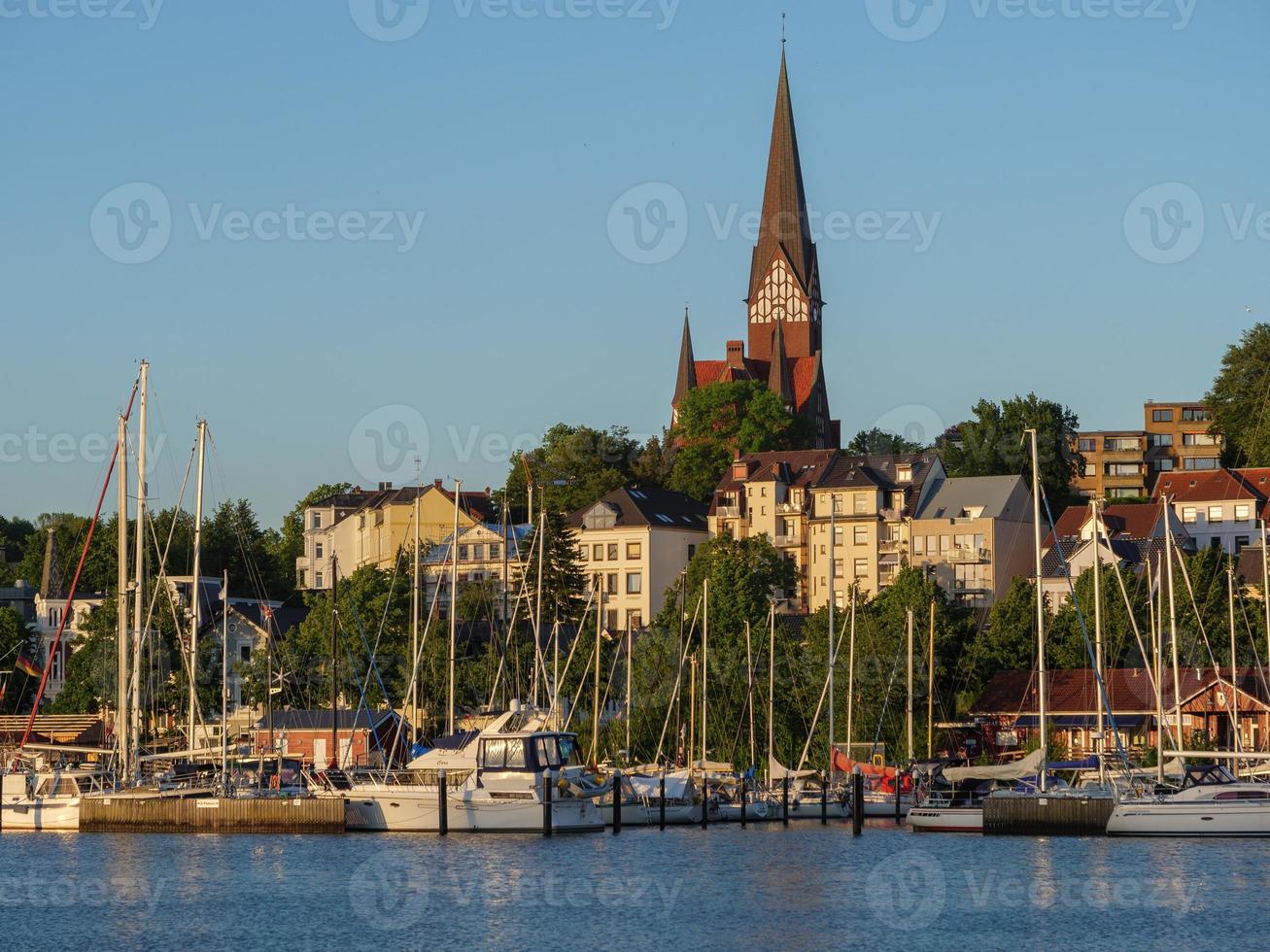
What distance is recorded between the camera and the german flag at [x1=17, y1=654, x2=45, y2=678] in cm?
13775

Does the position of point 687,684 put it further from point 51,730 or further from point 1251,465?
point 1251,465

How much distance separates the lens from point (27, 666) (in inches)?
5492

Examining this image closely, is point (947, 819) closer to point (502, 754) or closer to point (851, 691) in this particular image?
point (502, 754)

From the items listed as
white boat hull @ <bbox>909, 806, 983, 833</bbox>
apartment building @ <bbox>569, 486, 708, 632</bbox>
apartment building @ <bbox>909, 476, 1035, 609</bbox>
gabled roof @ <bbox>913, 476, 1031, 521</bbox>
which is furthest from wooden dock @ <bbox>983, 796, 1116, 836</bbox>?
apartment building @ <bbox>569, 486, 708, 632</bbox>

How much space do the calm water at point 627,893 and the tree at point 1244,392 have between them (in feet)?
334

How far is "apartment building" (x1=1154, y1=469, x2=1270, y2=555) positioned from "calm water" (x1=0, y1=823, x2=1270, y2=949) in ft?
261

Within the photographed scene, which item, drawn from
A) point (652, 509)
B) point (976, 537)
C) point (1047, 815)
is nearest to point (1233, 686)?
point (1047, 815)

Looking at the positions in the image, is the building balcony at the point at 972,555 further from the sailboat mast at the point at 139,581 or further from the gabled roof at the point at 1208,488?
the sailboat mast at the point at 139,581

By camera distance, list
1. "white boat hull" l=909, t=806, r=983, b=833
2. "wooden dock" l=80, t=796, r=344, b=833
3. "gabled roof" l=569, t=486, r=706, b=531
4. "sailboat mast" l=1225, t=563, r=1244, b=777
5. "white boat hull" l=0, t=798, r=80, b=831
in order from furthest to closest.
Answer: "gabled roof" l=569, t=486, r=706, b=531 < "sailboat mast" l=1225, t=563, r=1244, b=777 < "white boat hull" l=0, t=798, r=80, b=831 < "white boat hull" l=909, t=806, r=983, b=833 < "wooden dock" l=80, t=796, r=344, b=833

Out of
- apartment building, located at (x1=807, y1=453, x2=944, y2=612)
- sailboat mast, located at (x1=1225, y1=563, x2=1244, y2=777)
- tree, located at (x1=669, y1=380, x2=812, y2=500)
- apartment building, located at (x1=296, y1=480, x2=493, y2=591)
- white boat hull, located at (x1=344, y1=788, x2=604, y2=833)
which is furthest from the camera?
tree, located at (x1=669, y1=380, x2=812, y2=500)

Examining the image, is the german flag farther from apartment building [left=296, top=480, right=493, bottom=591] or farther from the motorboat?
the motorboat

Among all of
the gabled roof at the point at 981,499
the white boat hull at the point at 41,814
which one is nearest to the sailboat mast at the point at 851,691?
the white boat hull at the point at 41,814

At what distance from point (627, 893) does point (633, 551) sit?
9872cm

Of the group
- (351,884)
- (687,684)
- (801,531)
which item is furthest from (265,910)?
(801,531)
